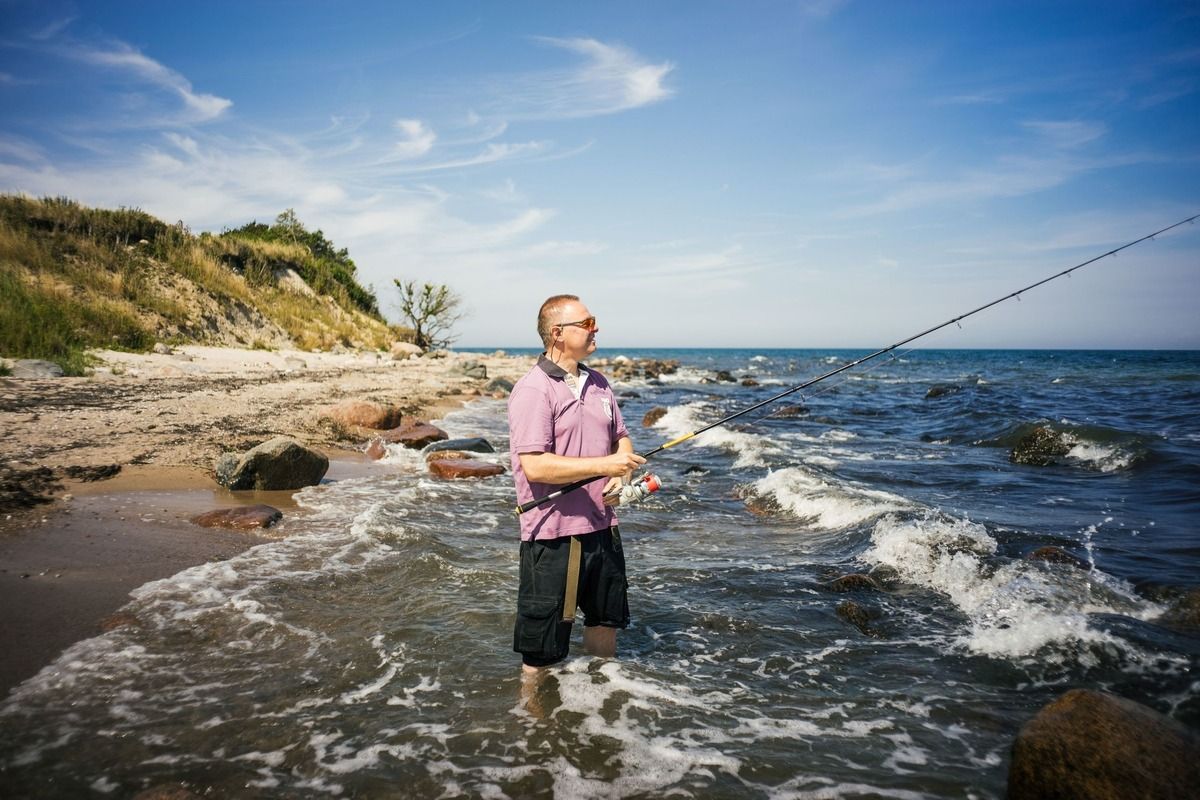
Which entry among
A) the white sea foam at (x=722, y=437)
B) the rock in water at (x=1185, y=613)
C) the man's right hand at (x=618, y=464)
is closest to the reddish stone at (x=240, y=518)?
the man's right hand at (x=618, y=464)

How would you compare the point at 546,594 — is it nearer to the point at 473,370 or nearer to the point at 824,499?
the point at 824,499

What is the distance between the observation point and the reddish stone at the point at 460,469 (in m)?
10.8

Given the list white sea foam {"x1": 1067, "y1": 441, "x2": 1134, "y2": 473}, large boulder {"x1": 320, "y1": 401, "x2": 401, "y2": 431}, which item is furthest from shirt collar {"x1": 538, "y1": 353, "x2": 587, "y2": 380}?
white sea foam {"x1": 1067, "y1": 441, "x2": 1134, "y2": 473}

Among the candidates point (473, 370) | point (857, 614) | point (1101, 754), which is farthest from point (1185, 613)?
point (473, 370)

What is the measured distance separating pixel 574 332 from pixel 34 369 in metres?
15.5

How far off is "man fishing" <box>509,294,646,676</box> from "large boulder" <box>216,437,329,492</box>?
20.8 feet

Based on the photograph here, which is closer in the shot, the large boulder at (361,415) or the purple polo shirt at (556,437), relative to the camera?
the purple polo shirt at (556,437)

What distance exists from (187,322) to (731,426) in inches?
804

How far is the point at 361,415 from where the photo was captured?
1368cm

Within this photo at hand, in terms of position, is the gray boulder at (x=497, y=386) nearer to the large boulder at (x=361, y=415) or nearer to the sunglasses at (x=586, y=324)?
the large boulder at (x=361, y=415)

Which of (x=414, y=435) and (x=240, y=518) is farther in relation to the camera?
(x=414, y=435)

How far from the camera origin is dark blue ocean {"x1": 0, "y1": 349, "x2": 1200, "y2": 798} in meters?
3.19

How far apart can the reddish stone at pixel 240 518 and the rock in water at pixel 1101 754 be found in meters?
7.31

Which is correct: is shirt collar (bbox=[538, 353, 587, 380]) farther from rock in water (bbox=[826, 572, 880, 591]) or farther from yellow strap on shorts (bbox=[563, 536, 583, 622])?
rock in water (bbox=[826, 572, 880, 591])
